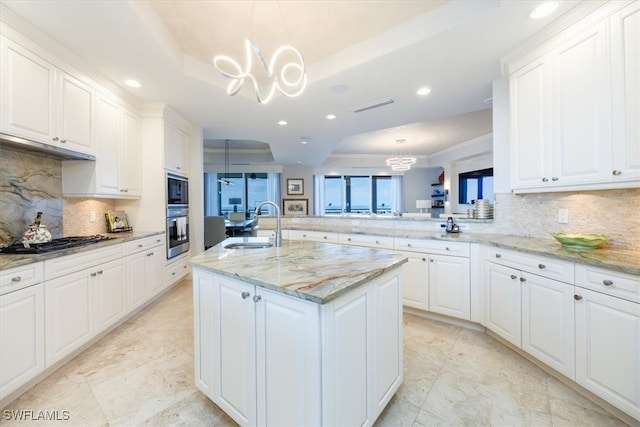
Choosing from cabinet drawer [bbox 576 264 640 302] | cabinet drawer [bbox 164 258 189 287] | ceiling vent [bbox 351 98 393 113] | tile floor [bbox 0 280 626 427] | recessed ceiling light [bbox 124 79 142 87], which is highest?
recessed ceiling light [bbox 124 79 142 87]

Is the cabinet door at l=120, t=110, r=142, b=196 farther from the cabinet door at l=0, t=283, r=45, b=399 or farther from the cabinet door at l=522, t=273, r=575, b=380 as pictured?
the cabinet door at l=522, t=273, r=575, b=380

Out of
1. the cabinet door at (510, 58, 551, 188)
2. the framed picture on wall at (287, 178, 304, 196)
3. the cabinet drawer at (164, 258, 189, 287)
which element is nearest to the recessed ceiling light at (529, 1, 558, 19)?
the cabinet door at (510, 58, 551, 188)

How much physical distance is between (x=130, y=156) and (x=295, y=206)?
5821 millimetres

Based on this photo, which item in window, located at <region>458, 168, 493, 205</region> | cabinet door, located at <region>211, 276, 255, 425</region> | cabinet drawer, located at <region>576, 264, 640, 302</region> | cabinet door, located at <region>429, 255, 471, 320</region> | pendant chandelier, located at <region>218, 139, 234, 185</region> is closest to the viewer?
cabinet door, located at <region>211, 276, 255, 425</region>

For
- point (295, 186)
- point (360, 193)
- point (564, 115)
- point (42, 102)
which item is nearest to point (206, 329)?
point (42, 102)

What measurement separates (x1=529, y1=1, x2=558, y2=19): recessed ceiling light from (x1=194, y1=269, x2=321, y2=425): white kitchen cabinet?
2396mm

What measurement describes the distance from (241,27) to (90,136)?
1.79 meters

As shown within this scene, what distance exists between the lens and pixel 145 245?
2953mm

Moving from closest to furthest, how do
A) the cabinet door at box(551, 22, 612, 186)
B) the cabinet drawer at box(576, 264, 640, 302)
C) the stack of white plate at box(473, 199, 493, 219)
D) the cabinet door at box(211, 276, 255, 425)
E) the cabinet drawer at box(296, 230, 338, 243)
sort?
the cabinet door at box(211, 276, 255, 425) < the cabinet drawer at box(576, 264, 640, 302) < the cabinet door at box(551, 22, 612, 186) < the stack of white plate at box(473, 199, 493, 219) < the cabinet drawer at box(296, 230, 338, 243)

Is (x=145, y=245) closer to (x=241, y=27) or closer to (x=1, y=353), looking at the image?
(x=1, y=353)

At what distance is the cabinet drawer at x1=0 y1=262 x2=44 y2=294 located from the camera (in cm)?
153

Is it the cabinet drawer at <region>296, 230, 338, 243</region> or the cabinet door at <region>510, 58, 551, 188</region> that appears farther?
the cabinet drawer at <region>296, 230, 338, 243</region>

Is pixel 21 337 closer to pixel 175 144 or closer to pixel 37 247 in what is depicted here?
pixel 37 247

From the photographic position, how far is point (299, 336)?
1.07m
